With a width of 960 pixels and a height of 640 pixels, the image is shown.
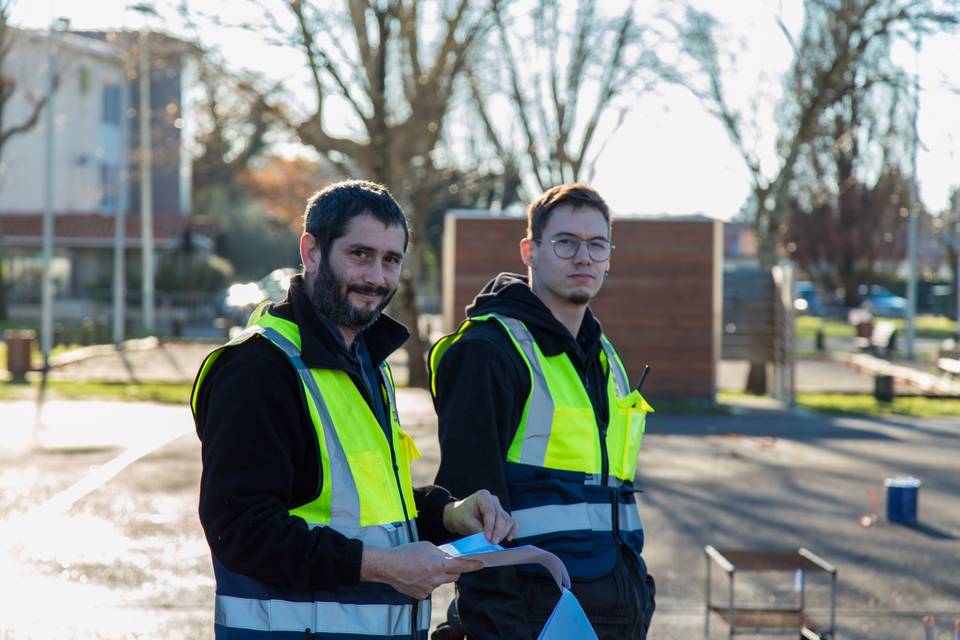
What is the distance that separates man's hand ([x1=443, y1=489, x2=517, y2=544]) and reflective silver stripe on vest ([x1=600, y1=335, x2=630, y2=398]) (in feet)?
2.97

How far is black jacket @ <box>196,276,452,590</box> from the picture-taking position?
9.89 feet

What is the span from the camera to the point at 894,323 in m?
58.4

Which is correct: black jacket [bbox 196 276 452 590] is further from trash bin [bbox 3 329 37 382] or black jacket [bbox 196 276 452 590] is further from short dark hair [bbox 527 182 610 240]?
trash bin [bbox 3 329 37 382]

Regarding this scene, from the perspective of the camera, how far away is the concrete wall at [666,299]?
1991 cm

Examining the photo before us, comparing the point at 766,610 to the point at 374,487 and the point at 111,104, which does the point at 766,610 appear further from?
the point at 111,104

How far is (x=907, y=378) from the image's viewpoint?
26.2 m

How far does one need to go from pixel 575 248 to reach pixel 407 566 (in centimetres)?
150

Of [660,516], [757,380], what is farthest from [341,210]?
[757,380]

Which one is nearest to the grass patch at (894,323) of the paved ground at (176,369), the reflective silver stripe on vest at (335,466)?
the paved ground at (176,369)

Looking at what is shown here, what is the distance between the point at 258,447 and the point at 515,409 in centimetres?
113

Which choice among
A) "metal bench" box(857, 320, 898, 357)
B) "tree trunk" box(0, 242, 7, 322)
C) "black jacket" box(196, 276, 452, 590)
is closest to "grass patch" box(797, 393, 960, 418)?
"metal bench" box(857, 320, 898, 357)

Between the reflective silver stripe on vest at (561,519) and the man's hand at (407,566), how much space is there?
81 centimetres

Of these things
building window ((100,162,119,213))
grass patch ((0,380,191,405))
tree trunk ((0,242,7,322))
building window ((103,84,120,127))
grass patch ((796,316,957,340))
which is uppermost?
building window ((103,84,120,127))

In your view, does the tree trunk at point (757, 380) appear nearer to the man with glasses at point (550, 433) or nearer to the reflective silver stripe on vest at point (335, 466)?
the man with glasses at point (550, 433)
